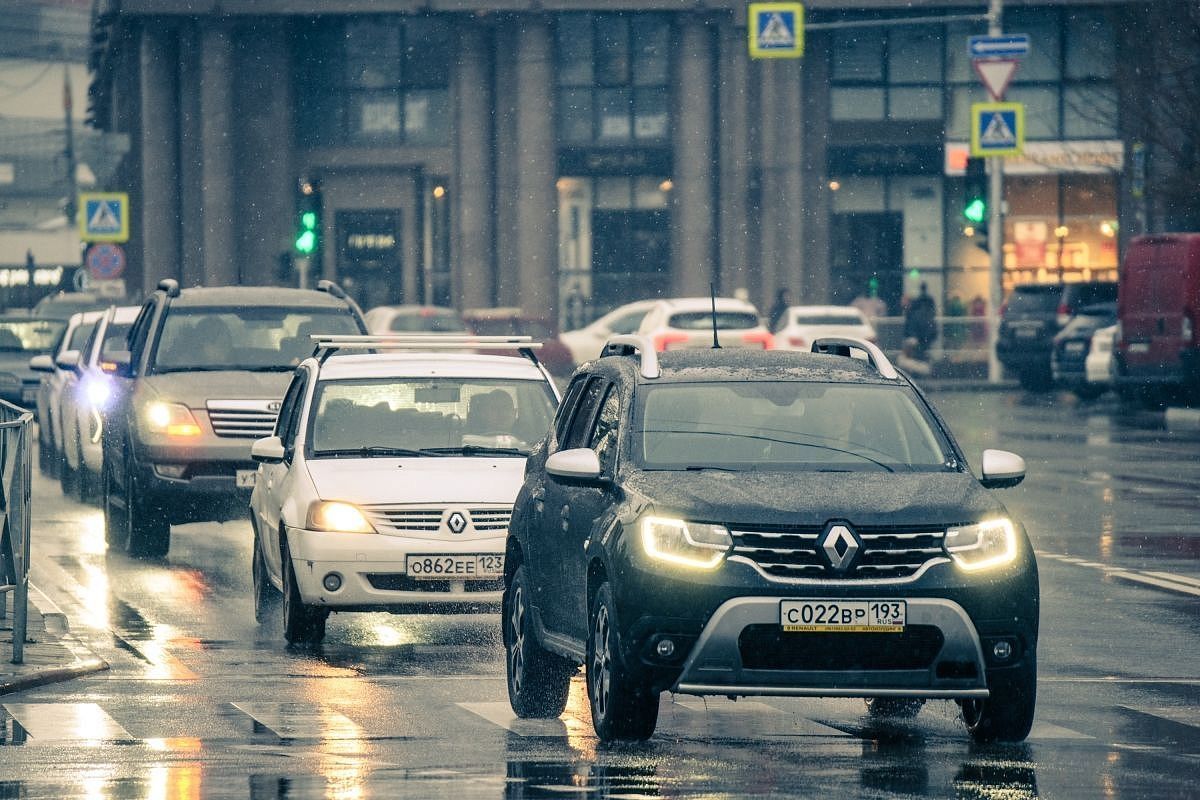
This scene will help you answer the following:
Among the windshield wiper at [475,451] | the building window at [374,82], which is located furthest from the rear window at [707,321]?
the windshield wiper at [475,451]

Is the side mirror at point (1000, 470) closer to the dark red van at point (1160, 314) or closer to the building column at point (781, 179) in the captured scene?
the dark red van at point (1160, 314)

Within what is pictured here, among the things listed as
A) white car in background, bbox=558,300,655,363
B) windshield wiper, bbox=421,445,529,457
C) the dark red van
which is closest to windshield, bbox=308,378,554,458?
windshield wiper, bbox=421,445,529,457

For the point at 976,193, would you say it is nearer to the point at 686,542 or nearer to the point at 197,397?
the point at 197,397

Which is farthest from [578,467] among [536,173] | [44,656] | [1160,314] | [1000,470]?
[536,173]

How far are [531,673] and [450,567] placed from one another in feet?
8.02

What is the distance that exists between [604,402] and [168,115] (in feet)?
190

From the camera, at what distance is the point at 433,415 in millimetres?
13977

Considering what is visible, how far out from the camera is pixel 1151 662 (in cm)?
1201

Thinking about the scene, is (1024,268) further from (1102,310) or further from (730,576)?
(730,576)

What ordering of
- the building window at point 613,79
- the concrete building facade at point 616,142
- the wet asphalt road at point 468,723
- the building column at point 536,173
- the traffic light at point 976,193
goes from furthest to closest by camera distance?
1. the building window at point 613,79
2. the concrete building facade at point 616,142
3. the building column at point 536,173
4. the traffic light at point 976,193
5. the wet asphalt road at point 468,723

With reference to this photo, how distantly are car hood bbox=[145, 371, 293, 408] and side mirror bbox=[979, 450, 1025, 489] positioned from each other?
8.66 meters

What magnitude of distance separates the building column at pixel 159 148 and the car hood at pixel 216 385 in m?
48.7

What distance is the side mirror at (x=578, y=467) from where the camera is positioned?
30.8ft

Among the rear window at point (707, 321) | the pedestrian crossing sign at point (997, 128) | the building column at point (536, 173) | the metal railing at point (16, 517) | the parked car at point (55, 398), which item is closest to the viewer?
the metal railing at point (16, 517)
